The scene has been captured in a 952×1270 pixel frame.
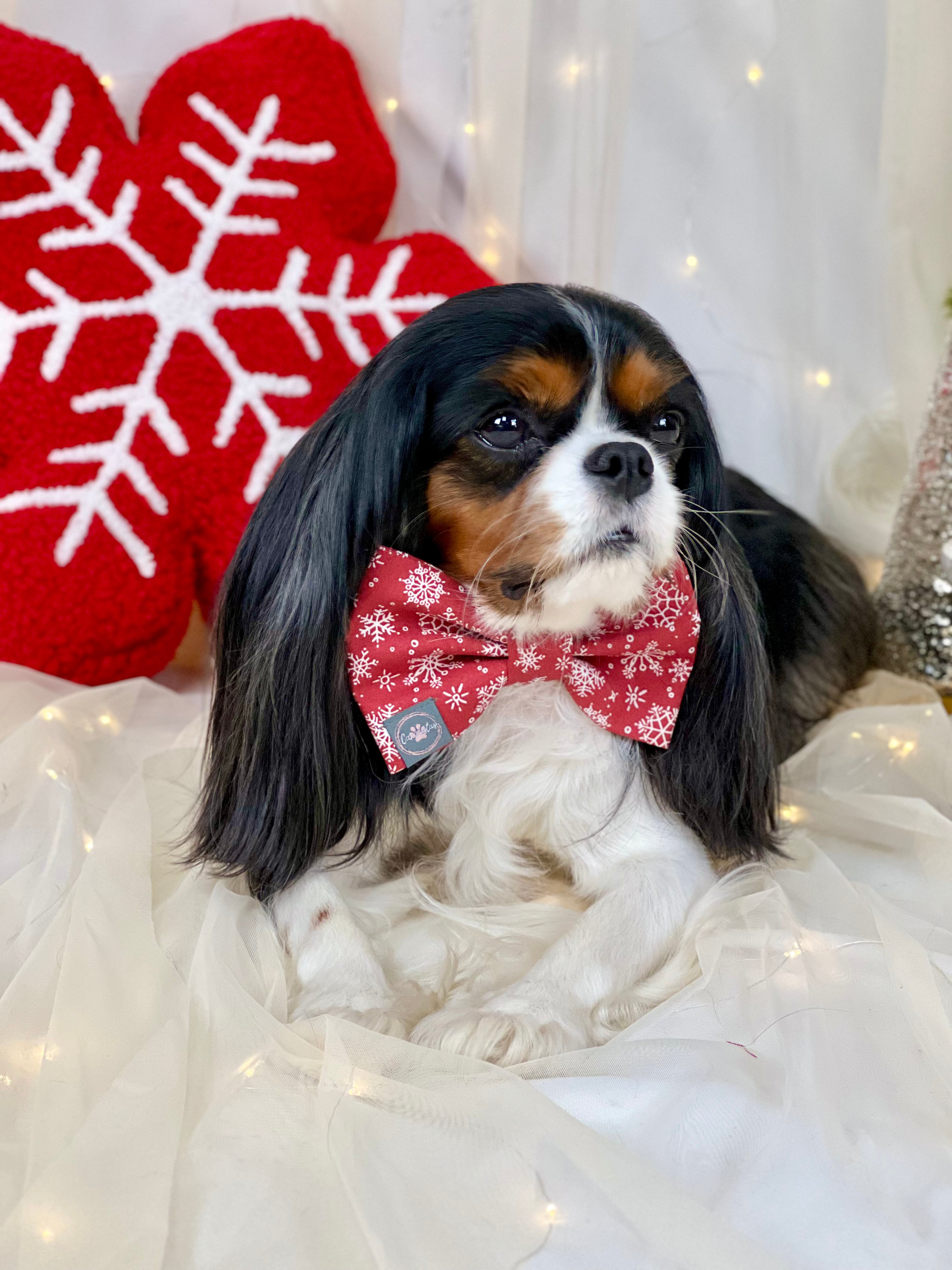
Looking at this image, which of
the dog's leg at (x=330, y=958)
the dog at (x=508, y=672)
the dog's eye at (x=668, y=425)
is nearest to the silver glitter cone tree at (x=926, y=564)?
the dog at (x=508, y=672)

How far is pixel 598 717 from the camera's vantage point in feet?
3.92

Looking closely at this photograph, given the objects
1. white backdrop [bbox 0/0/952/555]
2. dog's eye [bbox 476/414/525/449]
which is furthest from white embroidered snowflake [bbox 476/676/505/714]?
white backdrop [bbox 0/0/952/555]

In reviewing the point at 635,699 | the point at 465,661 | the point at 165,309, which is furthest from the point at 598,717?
the point at 165,309

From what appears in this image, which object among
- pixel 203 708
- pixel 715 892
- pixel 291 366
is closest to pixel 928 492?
pixel 715 892

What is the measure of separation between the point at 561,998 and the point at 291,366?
1116 mm

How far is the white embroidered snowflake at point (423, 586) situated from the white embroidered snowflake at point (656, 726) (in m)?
0.25

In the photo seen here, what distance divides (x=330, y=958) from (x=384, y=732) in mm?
228

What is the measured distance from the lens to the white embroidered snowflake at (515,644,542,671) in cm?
119

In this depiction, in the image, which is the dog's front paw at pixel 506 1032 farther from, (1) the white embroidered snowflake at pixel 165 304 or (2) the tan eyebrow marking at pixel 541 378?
(1) the white embroidered snowflake at pixel 165 304

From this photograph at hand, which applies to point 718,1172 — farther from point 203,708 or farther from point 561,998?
point 203,708

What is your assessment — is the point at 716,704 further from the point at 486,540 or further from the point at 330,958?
the point at 330,958

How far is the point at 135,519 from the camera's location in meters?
1.71

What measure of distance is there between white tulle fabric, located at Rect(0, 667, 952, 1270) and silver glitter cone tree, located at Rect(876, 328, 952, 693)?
0.64 metres

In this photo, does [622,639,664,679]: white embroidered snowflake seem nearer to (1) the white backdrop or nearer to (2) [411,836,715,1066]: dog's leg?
(2) [411,836,715,1066]: dog's leg
